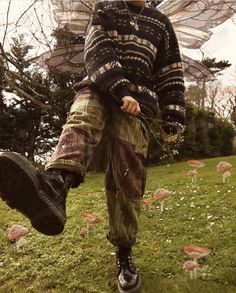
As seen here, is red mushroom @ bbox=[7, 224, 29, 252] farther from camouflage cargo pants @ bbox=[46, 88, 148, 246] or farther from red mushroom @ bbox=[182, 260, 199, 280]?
red mushroom @ bbox=[182, 260, 199, 280]

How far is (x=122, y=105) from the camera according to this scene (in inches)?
103

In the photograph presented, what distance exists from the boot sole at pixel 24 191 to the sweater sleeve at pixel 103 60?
0.75 metres

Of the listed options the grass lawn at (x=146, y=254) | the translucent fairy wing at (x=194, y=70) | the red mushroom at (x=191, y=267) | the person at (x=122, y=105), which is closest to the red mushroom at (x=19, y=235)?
the grass lawn at (x=146, y=254)

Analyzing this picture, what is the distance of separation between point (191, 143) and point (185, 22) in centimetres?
875

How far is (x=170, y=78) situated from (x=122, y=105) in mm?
635

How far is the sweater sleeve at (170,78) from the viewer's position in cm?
308

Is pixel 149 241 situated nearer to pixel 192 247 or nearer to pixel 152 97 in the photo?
pixel 192 247

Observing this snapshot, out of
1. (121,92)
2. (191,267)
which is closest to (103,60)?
(121,92)

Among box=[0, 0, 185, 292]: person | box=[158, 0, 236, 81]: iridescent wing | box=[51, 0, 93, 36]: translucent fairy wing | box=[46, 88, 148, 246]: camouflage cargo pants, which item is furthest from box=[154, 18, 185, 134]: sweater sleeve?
box=[51, 0, 93, 36]: translucent fairy wing

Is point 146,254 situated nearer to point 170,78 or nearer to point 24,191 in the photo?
point 170,78

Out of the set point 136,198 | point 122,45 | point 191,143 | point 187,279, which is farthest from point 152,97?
point 191,143

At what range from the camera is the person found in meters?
2.41

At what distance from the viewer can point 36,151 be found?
51.3ft

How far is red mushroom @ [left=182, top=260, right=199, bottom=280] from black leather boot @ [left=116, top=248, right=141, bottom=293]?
30 centimetres
